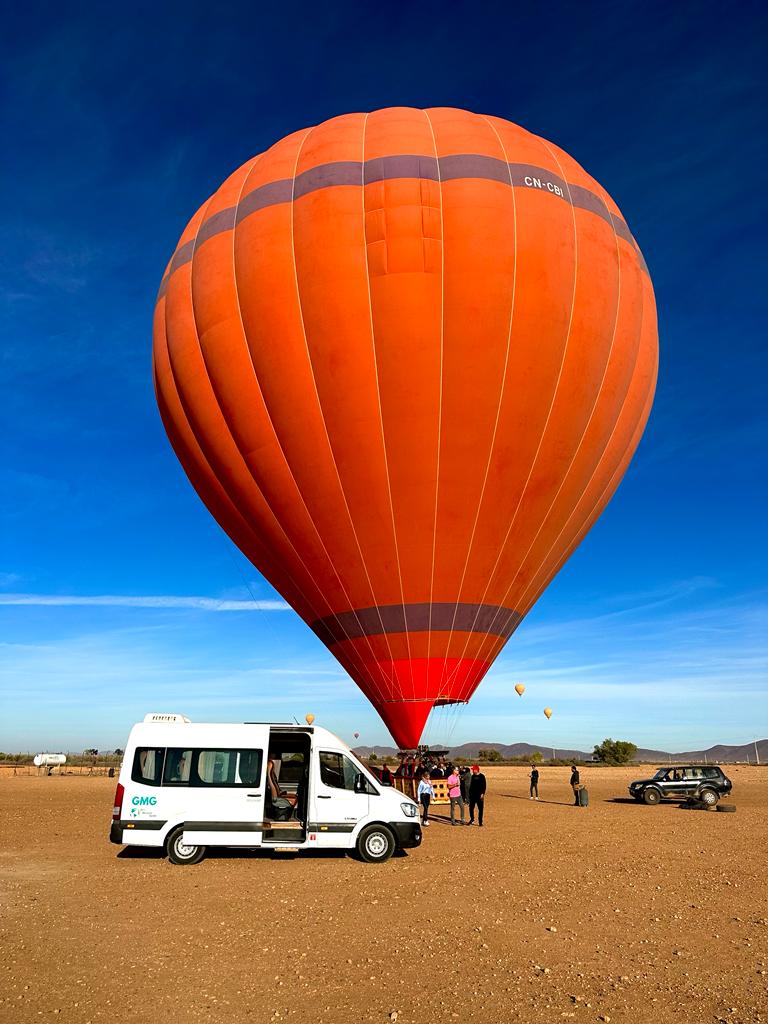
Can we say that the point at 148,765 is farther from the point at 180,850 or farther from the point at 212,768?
the point at 180,850

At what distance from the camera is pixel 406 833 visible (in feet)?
38.8

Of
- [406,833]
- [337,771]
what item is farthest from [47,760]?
[406,833]

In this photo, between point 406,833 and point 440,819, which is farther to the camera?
point 440,819

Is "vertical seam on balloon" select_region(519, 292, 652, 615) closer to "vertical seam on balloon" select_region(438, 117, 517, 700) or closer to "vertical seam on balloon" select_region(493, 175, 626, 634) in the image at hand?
"vertical seam on balloon" select_region(493, 175, 626, 634)

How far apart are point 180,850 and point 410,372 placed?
10210mm

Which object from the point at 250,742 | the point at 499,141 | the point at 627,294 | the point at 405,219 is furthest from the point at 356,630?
the point at 499,141

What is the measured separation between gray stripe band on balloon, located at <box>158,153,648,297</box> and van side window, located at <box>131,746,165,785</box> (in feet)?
40.5

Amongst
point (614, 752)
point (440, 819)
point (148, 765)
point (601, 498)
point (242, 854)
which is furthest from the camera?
point (614, 752)

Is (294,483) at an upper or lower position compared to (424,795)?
upper

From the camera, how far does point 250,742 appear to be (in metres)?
12.0

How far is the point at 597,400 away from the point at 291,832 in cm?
1177

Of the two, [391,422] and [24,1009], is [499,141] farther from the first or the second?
[24,1009]

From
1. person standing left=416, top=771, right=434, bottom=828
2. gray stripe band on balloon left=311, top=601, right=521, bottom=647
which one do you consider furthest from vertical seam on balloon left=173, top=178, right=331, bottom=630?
person standing left=416, top=771, right=434, bottom=828

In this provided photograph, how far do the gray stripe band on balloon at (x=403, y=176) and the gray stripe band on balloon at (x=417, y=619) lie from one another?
32.0ft
